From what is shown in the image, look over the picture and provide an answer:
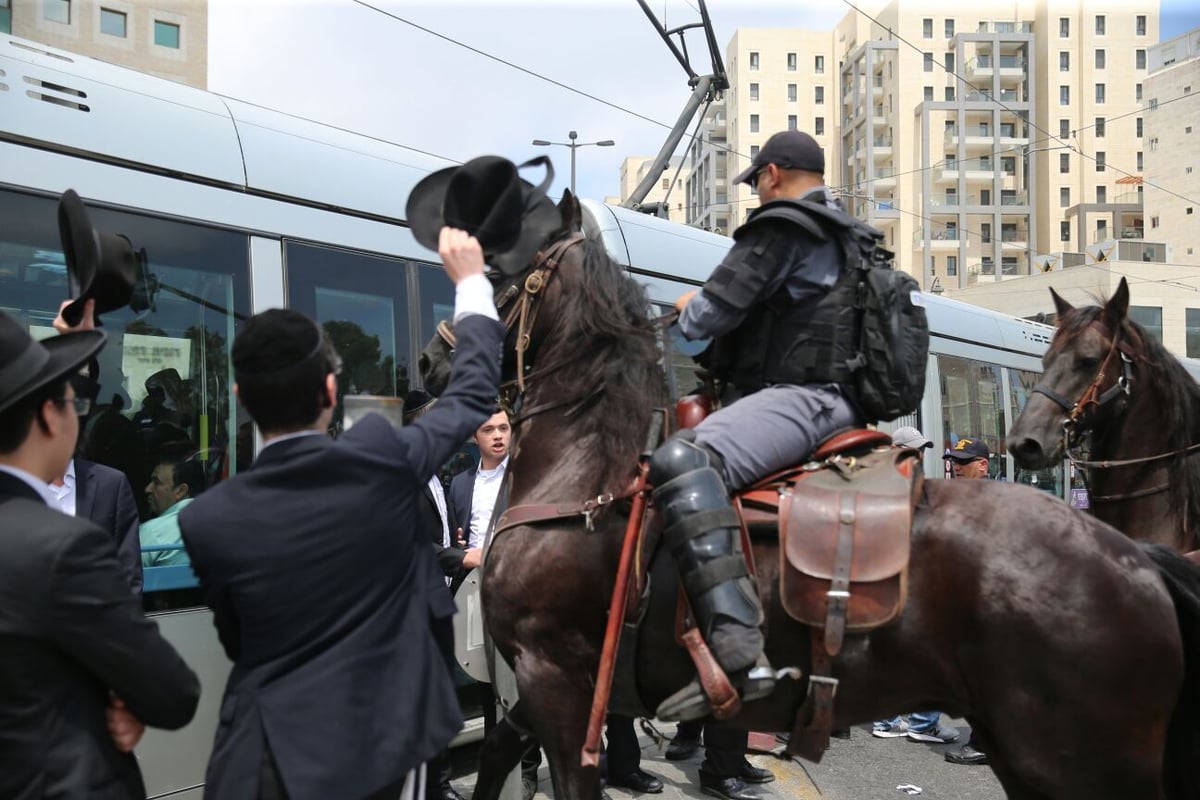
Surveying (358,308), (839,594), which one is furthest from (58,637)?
(358,308)

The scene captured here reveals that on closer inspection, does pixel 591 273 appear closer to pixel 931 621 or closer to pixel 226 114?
pixel 931 621

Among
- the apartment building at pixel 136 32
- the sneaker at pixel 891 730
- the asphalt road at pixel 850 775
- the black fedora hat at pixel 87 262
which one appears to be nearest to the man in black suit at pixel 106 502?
the black fedora hat at pixel 87 262

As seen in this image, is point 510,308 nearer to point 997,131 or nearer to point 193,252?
point 193,252

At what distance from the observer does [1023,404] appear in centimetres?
1237

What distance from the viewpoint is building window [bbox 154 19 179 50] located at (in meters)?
37.8

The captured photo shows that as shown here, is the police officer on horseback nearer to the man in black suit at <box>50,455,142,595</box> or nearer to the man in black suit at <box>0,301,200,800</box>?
the man in black suit at <box>0,301,200,800</box>

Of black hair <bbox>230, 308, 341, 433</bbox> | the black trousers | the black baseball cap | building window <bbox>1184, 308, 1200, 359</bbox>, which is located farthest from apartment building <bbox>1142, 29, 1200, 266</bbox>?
black hair <bbox>230, 308, 341, 433</bbox>

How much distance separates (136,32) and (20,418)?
41.2m

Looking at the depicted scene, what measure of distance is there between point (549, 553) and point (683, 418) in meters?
0.71

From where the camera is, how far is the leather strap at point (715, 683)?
285 centimetres

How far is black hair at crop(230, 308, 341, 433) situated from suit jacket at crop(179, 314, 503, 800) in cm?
7

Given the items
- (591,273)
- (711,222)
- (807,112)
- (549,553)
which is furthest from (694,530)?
(807,112)

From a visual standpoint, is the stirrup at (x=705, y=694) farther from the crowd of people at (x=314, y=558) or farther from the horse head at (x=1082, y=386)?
the horse head at (x=1082, y=386)

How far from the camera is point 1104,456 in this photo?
4996mm
